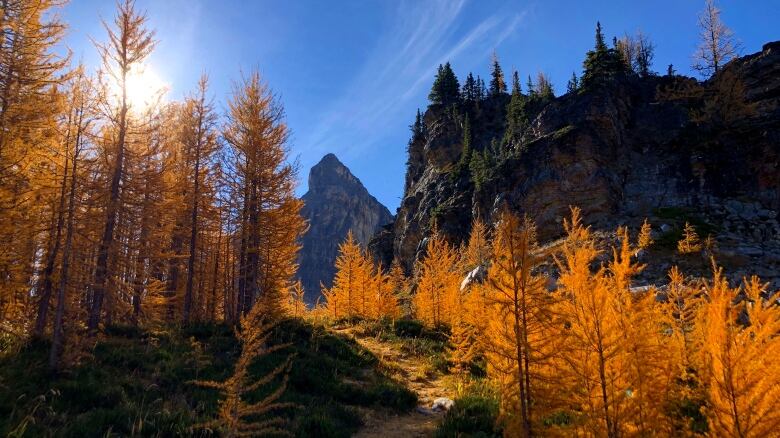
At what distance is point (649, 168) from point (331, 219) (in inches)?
5520

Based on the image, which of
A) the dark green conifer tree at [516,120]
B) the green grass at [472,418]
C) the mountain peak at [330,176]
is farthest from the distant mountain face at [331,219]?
the green grass at [472,418]

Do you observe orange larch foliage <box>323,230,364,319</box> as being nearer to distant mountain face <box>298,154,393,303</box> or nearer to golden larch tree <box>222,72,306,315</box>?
golden larch tree <box>222,72,306,315</box>

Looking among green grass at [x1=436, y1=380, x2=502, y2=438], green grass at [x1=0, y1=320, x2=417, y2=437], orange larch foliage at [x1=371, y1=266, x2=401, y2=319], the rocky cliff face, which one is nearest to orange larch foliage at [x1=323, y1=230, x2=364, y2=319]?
orange larch foliage at [x1=371, y1=266, x2=401, y2=319]

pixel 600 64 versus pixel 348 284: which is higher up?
pixel 600 64

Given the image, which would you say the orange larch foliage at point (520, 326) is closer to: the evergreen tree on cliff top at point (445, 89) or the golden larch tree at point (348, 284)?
the golden larch tree at point (348, 284)

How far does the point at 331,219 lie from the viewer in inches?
6737

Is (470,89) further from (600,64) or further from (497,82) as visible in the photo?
(600,64)

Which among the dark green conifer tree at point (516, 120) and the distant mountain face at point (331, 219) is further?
the distant mountain face at point (331, 219)

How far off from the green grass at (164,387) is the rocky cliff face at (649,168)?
25.1 metres

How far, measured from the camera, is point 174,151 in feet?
66.0

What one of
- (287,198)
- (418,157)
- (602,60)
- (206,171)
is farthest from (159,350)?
(418,157)

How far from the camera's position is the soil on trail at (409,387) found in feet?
30.1

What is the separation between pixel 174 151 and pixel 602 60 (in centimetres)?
4693

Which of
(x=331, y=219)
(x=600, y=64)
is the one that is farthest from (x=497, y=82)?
(x=331, y=219)
